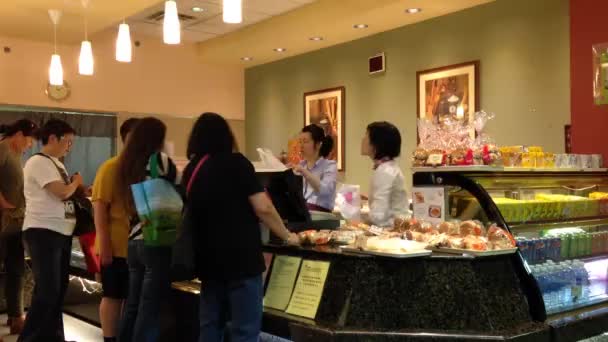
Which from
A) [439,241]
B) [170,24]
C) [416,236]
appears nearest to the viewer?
[439,241]

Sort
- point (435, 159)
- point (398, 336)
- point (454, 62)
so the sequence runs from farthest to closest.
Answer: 1. point (454, 62)
2. point (435, 159)
3. point (398, 336)

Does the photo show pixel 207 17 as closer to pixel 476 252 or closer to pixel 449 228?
pixel 449 228

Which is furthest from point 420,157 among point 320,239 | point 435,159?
point 320,239

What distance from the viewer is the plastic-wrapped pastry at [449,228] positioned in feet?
9.78

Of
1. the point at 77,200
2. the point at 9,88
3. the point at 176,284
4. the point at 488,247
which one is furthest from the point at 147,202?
the point at 9,88

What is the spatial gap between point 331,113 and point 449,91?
196 cm

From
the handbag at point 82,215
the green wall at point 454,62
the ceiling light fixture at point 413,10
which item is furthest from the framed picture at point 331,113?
the handbag at point 82,215

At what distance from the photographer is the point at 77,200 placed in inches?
155

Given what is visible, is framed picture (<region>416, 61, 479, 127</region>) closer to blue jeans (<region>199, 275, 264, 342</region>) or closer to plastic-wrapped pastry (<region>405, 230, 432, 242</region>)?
plastic-wrapped pastry (<region>405, 230, 432, 242</region>)

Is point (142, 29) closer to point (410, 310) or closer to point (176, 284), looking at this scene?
point (176, 284)

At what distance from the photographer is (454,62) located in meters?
6.44

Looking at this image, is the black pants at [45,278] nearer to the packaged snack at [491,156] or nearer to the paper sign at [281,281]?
the paper sign at [281,281]

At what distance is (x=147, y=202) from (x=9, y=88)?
5385 mm

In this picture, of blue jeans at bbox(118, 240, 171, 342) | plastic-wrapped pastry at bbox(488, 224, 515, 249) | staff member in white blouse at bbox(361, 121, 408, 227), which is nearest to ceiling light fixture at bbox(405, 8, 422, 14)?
staff member in white blouse at bbox(361, 121, 408, 227)
